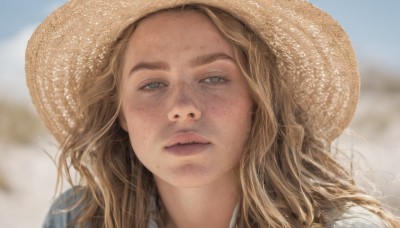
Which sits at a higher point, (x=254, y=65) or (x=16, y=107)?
(x=16, y=107)

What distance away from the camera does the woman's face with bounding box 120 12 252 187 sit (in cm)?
284

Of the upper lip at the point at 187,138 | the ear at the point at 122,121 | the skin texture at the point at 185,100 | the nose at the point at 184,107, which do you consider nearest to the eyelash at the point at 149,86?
the skin texture at the point at 185,100

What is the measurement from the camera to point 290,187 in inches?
123

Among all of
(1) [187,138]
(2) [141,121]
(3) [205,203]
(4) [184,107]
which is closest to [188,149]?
(1) [187,138]

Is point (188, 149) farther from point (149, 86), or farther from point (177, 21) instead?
point (177, 21)

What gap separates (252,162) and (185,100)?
435 mm

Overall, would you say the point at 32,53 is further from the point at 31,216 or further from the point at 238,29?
the point at 31,216

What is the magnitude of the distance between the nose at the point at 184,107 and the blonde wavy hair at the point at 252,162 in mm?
285

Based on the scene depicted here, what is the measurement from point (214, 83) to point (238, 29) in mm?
267

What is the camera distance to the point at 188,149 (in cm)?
280

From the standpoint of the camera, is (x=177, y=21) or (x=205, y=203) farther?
(x=205, y=203)

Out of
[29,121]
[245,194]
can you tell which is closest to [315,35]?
[245,194]

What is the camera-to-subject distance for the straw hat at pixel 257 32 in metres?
3.04

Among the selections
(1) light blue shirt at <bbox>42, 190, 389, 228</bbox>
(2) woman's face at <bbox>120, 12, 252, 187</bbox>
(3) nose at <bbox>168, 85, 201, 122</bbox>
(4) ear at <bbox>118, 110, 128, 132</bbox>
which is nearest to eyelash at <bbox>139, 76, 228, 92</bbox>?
(2) woman's face at <bbox>120, 12, 252, 187</bbox>
